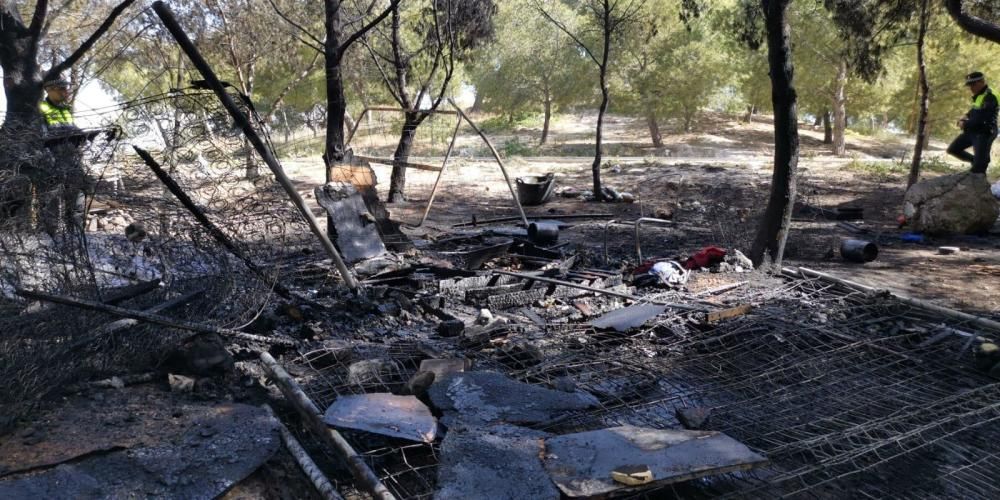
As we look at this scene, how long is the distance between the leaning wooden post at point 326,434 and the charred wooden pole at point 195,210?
94 cm

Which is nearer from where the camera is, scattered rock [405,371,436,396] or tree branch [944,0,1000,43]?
scattered rock [405,371,436,396]

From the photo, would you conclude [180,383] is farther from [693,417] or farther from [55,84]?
[55,84]

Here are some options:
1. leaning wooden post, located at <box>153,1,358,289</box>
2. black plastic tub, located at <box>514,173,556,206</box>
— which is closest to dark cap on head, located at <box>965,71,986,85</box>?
black plastic tub, located at <box>514,173,556,206</box>

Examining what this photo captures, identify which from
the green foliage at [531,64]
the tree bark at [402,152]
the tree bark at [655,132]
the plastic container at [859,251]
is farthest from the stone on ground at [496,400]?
the green foliage at [531,64]

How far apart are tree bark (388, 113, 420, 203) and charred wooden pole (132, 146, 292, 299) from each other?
6.74m

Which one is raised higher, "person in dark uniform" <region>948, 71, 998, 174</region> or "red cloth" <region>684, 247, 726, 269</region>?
"person in dark uniform" <region>948, 71, 998, 174</region>

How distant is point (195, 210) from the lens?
4.44 m

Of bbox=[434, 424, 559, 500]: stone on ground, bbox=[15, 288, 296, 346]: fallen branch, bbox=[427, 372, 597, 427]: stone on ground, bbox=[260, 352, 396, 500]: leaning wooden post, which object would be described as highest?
bbox=[15, 288, 296, 346]: fallen branch

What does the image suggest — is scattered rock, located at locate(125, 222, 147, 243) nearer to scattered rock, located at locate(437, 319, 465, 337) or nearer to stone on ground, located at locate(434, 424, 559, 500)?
scattered rock, located at locate(437, 319, 465, 337)

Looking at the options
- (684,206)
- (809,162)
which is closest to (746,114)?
(809,162)

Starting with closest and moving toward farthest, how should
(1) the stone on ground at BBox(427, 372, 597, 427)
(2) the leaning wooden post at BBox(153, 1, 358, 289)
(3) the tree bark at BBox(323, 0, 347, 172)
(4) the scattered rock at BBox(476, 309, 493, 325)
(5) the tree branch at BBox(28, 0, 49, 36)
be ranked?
(1) the stone on ground at BBox(427, 372, 597, 427) → (2) the leaning wooden post at BBox(153, 1, 358, 289) → (4) the scattered rock at BBox(476, 309, 493, 325) → (5) the tree branch at BBox(28, 0, 49, 36) → (3) the tree bark at BBox(323, 0, 347, 172)

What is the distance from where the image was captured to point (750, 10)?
9.66m

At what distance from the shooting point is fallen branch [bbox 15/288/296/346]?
3.51m

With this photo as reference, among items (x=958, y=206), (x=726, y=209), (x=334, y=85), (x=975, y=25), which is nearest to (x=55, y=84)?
(x=334, y=85)
